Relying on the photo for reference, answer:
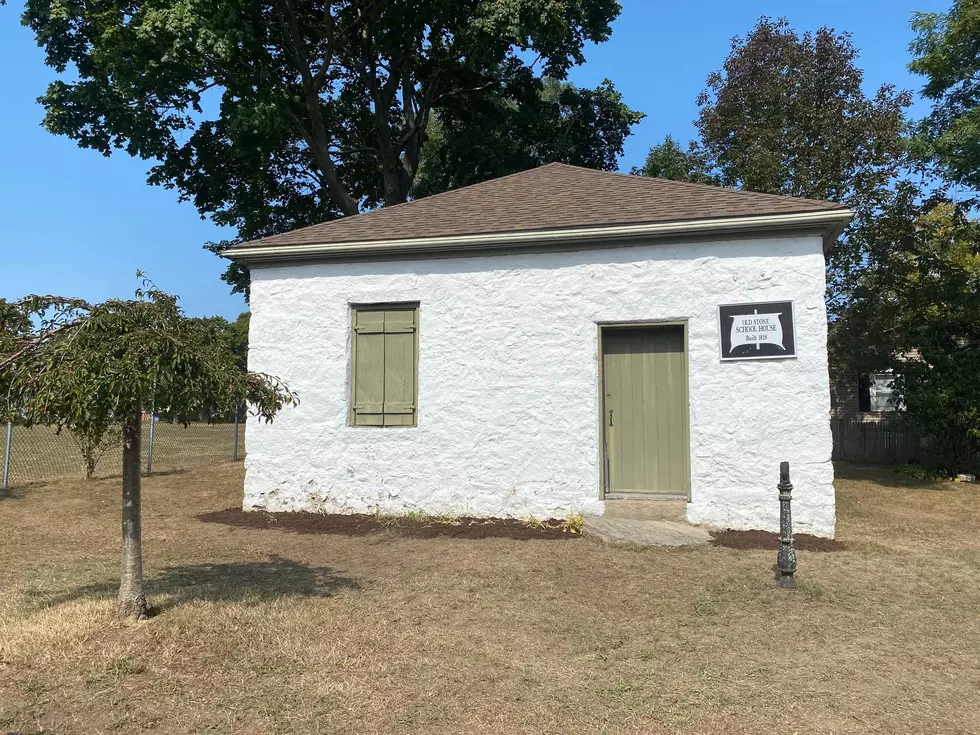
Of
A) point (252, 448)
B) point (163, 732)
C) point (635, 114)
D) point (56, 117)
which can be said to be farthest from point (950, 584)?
point (56, 117)

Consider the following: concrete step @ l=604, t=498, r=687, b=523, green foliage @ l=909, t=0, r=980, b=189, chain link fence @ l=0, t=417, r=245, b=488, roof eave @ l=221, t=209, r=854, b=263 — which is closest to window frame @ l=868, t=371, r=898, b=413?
green foliage @ l=909, t=0, r=980, b=189

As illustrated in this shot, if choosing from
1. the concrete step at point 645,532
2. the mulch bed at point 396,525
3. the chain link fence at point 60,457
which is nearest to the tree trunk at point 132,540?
the mulch bed at point 396,525

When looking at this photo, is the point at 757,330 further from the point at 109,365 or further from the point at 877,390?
the point at 877,390

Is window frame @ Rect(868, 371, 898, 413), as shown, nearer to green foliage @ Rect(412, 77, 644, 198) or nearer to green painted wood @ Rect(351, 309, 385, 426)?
green foliage @ Rect(412, 77, 644, 198)

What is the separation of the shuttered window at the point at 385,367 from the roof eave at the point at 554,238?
2.69ft

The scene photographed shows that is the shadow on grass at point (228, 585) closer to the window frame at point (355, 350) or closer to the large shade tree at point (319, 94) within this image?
the window frame at point (355, 350)

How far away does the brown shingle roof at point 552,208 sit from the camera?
8141 mm

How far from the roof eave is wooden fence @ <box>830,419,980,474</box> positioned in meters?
10.9

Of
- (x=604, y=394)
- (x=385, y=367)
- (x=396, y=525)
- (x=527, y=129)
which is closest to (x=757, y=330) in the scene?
(x=604, y=394)

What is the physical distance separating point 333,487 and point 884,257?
14.5 m

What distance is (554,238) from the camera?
27.3 feet

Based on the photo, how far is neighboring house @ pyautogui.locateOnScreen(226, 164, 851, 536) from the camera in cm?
769

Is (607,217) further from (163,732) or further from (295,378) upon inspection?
(163,732)

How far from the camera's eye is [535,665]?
12.9 feet
